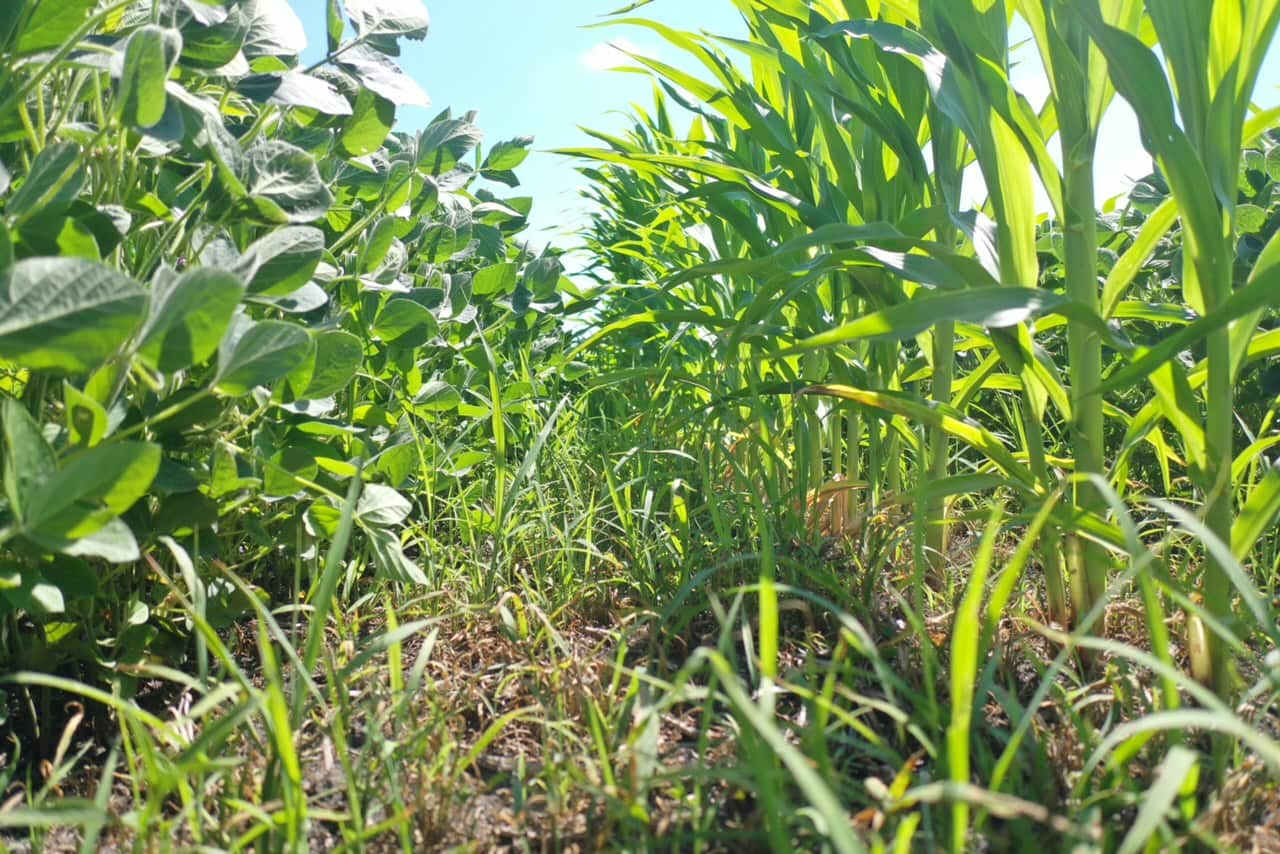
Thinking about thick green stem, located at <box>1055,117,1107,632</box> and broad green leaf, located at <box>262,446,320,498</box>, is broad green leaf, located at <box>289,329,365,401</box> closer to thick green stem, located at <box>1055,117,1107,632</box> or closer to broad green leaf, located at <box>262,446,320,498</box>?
broad green leaf, located at <box>262,446,320,498</box>

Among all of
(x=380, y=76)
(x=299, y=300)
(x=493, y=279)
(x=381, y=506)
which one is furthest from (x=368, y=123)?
(x=493, y=279)

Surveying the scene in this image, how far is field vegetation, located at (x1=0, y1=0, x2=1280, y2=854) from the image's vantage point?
1.88 ft

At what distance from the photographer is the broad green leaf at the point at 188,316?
0.59 metres

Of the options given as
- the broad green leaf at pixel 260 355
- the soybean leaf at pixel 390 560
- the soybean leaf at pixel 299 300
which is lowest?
the soybean leaf at pixel 390 560

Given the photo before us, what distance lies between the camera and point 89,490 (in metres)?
0.57

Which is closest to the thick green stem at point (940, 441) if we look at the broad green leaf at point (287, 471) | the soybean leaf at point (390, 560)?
the soybean leaf at point (390, 560)

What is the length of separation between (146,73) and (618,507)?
73 cm

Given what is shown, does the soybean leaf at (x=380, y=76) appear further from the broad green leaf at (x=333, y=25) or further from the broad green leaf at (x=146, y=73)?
the broad green leaf at (x=146, y=73)

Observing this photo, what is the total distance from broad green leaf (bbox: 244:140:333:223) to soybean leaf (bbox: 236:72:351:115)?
49 mm

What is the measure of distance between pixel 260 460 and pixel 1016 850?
28.2 inches

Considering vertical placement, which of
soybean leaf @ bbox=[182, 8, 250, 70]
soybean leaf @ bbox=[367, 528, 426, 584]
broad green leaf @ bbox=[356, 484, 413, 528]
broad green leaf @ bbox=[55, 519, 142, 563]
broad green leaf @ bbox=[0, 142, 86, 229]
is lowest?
soybean leaf @ bbox=[367, 528, 426, 584]

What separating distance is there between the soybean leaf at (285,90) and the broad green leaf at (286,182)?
0.05 m

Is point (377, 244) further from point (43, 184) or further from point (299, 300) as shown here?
point (43, 184)

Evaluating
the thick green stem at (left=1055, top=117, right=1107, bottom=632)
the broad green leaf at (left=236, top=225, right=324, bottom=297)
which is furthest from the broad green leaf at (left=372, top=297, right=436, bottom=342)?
the thick green stem at (left=1055, top=117, right=1107, bottom=632)
